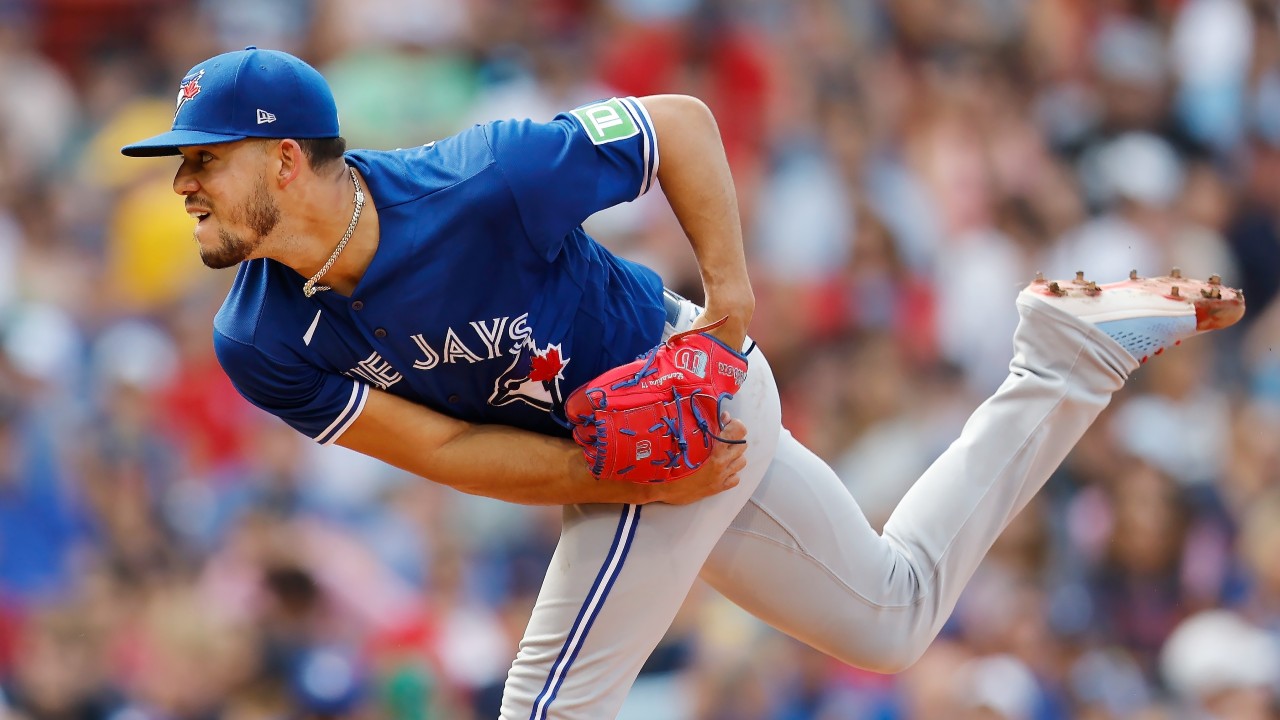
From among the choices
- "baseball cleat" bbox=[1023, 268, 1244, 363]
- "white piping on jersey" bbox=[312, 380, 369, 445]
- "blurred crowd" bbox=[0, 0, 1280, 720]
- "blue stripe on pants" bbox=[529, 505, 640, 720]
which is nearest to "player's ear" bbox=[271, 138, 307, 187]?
"white piping on jersey" bbox=[312, 380, 369, 445]

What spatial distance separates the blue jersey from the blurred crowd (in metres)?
2.51

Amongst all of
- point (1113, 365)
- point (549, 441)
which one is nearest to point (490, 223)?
point (549, 441)

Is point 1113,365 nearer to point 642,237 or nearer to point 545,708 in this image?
point 545,708

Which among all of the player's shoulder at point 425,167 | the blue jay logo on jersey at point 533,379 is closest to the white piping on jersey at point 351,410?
the blue jay logo on jersey at point 533,379

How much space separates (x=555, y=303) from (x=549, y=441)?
324 mm

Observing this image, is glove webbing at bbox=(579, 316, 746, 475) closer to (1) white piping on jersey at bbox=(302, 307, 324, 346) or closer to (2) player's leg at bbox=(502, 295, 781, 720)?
(2) player's leg at bbox=(502, 295, 781, 720)

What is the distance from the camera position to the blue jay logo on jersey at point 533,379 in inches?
145

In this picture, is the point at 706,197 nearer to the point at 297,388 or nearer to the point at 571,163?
the point at 571,163

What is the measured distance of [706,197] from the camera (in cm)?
374

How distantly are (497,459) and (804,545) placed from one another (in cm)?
77

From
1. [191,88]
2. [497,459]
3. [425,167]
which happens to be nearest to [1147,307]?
[497,459]

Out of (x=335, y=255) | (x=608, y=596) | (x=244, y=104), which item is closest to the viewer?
(x=244, y=104)

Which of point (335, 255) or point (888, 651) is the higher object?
point (335, 255)

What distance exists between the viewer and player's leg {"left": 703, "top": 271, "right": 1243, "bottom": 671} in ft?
13.0
